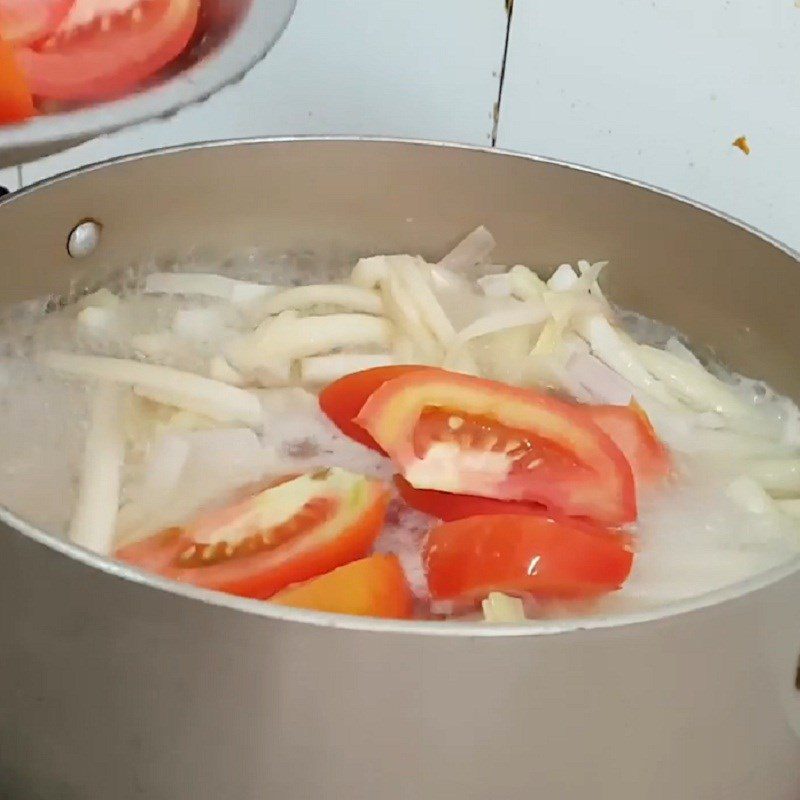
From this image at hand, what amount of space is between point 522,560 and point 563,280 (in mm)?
299

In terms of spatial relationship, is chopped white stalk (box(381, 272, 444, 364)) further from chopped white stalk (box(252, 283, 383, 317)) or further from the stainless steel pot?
the stainless steel pot

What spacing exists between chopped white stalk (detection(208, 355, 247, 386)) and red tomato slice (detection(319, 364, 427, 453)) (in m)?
0.06

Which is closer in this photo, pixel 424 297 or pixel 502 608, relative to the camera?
pixel 502 608

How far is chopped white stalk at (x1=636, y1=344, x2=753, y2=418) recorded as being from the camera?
63 centimetres

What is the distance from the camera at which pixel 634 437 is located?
55 cm

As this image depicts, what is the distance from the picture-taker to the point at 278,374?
2.04ft

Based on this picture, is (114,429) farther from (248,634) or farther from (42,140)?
(248,634)

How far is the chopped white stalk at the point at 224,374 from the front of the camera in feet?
2.00

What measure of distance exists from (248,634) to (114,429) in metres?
0.25

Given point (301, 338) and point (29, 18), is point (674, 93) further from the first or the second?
point (29, 18)

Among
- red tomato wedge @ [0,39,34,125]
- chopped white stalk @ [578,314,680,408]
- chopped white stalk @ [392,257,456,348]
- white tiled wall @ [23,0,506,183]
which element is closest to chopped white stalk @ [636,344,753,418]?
chopped white stalk @ [578,314,680,408]

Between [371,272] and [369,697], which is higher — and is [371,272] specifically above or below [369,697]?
above

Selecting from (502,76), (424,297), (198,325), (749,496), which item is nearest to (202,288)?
(198,325)

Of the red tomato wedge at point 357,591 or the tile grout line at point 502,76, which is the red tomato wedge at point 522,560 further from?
the tile grout line at point 502,76
